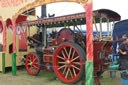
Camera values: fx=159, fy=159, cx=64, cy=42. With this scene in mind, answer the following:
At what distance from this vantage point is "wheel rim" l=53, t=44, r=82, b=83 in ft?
15.8

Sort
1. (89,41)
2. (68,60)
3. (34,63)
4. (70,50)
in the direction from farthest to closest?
(34,63) → (68,60) → (70,50) → (89,41)

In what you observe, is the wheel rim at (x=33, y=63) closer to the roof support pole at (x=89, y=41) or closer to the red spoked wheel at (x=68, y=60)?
the red spoked wheel at (x=68, y=60)

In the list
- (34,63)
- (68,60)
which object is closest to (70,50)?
(68,60)

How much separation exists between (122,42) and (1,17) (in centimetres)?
527

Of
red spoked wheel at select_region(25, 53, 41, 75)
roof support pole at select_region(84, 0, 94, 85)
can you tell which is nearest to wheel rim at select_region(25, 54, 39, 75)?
red spoked wheel at select_region(25, 53, 41, 75)

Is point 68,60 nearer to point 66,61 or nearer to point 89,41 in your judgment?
point 66,61

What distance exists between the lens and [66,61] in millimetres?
4965

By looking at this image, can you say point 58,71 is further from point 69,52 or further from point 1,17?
point 1,17

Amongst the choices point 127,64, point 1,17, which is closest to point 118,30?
point 127,64

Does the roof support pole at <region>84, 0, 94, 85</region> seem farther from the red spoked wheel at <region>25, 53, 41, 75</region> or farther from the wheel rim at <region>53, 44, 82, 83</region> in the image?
the red spoked wheel at <region>25, 53, 41, 75</region>

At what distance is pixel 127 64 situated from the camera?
4.27 meters

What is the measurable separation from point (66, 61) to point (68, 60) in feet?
0.26

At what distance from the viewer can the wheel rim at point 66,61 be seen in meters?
4.82

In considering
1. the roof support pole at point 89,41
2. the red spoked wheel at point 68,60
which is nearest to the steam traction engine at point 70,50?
the red spoked wheel at point 68,60
